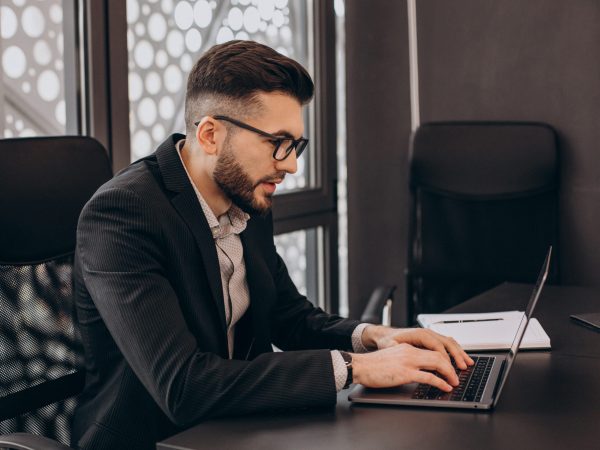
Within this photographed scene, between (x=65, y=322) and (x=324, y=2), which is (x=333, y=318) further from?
(x=324, y=2)

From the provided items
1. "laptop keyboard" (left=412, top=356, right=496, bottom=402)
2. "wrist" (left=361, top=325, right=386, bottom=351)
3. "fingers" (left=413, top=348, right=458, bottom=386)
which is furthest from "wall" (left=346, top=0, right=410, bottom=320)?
"fingers" (left=413, top=348, right=458, bottom=386)

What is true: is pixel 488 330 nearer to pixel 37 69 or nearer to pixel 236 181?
pixel 236 181

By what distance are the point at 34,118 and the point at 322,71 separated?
1.50 metres

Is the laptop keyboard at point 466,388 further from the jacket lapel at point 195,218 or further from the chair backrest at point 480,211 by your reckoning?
the chair backrest at point 480,211

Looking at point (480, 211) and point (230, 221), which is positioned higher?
point (230, 221)

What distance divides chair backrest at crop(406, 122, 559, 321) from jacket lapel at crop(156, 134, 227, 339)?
137cm

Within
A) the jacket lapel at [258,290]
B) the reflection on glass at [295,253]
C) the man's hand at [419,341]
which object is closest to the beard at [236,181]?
the jacket lapel at [258,290]

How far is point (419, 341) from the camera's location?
1.64 meters

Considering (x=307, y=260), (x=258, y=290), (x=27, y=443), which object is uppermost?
(x=258, y=290)

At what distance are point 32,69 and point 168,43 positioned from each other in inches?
22.5

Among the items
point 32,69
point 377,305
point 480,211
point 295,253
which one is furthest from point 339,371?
point 295,253

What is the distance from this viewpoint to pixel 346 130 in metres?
3.51

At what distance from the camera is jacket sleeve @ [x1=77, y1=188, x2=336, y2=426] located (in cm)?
136

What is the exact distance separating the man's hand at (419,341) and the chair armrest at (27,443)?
0.68 m
